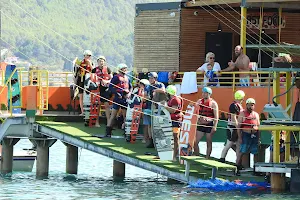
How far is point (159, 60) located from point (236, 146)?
8.17 metres

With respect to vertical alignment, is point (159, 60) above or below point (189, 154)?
above

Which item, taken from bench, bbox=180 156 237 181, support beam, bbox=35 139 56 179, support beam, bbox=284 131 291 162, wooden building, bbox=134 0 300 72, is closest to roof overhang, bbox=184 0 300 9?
wooden building, bbox=134 0 300 72

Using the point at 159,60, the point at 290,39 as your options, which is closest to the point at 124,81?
the point at 159,60

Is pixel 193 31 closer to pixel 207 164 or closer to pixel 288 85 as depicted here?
pixel 288 85

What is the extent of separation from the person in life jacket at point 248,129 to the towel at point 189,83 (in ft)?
14.3

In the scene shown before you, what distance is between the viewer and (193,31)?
133 feet

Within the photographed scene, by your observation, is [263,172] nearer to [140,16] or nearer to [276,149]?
[276,149]

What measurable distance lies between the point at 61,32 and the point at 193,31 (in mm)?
143488

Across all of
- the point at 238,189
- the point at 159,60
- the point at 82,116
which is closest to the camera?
the point at 238,189

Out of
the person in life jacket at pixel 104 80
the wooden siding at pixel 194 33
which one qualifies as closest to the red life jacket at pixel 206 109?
the person in life jacket at pixel 104 80

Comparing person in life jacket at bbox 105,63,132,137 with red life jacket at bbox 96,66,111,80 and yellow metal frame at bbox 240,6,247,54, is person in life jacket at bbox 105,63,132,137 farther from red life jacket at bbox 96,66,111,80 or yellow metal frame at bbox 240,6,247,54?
yellow metal frame at bbox 240,6,247,54

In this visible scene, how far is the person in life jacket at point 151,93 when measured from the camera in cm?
3356

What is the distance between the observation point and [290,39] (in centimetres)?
4122

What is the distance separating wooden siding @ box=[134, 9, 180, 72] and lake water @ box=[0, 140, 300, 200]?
340cm
